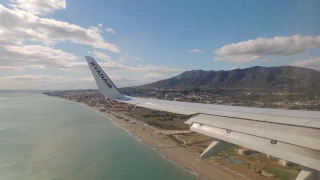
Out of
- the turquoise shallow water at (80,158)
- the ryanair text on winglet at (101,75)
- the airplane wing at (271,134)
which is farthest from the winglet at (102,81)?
the turquoise shallow water at (80,158)

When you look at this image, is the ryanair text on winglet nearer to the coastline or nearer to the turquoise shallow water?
the turquoise shallow water

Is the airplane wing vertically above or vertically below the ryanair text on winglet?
below

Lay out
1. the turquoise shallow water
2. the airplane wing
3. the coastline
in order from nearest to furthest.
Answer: the airplane wing → the coastline → the turquoise shallow water

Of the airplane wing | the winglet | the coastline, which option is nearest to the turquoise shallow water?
the coastline

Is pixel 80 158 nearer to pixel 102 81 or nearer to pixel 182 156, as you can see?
pixel 182 156

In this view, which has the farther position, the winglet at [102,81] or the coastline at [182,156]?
the coastline at [182,156]

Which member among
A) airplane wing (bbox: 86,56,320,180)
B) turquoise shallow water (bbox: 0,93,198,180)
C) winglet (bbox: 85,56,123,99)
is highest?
winglet (bbox: 85,56,123,99)

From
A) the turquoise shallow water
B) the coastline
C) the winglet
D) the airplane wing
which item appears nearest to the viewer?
the airplane wing

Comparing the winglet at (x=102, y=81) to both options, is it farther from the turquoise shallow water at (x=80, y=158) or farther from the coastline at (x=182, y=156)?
the coastline at (x=182, y=156)

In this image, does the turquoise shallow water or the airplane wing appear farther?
the turquoise shallow water

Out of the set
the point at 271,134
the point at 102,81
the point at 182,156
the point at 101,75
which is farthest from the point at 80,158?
the point at 271,134
